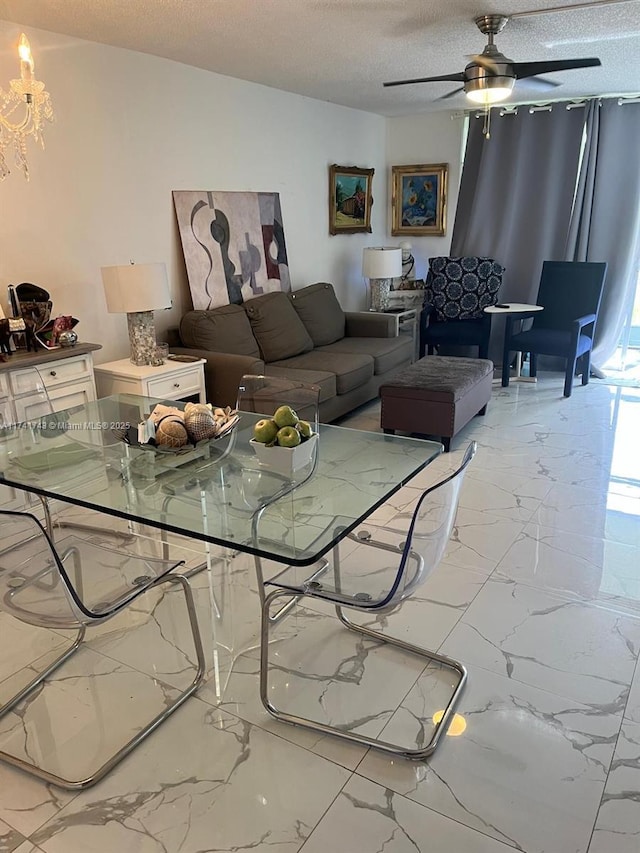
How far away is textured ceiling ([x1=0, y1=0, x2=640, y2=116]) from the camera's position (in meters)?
2.93

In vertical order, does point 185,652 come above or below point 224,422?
below

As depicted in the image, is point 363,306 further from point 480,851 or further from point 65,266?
point 480,851

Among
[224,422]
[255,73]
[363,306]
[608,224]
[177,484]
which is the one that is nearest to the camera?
[177,484]

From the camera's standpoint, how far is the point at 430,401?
3.95m

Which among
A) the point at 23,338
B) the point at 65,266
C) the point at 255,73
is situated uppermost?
the point at 255,73

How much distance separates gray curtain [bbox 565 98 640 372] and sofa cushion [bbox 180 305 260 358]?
316 cm

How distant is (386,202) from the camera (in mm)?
6617

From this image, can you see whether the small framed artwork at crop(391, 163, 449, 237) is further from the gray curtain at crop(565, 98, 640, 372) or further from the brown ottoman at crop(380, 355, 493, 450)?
the brown ottoman at crop(380, 355, 493, 450)

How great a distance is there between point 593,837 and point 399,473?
109 cm

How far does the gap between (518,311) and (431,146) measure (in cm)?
208

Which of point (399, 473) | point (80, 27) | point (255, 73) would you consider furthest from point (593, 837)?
point (255, 73)

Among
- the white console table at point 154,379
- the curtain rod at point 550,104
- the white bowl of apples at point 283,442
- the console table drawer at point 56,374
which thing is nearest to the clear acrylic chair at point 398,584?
→ the white bowl of apples at point 283,442

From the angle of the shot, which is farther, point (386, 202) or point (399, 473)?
point (386, 202)

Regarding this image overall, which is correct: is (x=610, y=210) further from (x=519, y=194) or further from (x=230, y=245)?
(x=230, y=245)
